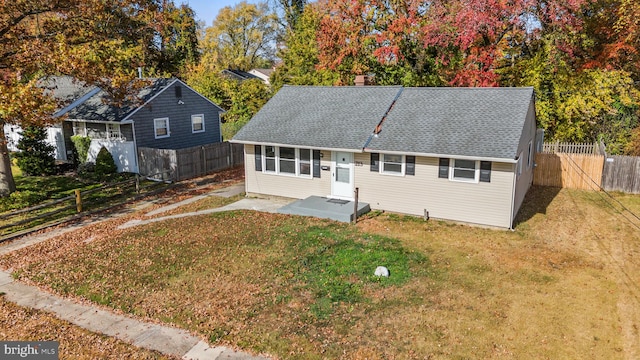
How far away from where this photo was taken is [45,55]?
57.3 feet

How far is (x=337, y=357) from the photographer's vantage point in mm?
8359

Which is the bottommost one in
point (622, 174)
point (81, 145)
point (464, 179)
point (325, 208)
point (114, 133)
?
point (325, 208)

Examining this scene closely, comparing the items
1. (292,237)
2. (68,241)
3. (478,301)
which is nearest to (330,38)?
(292,237)

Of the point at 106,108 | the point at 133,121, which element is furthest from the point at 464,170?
the point at 106,108

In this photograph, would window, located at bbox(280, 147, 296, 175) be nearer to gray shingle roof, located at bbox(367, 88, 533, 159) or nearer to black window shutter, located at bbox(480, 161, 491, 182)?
gray shingle roof, located at bbox(367, 88, 533, 159)

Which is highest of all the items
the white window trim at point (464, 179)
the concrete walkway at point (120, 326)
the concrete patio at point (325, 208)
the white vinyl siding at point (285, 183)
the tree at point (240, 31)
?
the tree at point (240, 31)

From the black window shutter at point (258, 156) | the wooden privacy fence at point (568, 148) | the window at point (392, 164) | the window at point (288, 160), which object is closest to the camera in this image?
the window at point (392, 164)

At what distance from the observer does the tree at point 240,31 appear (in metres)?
67.1

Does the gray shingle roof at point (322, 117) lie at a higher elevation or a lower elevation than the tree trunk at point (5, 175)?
higher

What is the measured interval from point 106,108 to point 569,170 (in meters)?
26.1

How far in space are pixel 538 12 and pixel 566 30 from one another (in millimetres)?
1797

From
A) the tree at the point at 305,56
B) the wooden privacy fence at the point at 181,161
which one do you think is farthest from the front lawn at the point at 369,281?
the tree at the point at 305,56

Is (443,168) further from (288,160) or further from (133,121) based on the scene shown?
(133,121)

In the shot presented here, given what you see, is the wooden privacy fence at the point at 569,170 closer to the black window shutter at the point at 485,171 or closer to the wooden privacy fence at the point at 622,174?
the wooden privacy fence at the point at 622,174
